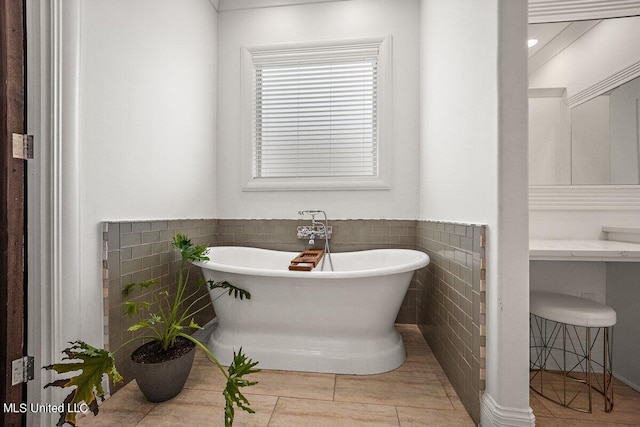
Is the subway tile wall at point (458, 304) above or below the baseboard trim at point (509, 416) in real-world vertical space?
above

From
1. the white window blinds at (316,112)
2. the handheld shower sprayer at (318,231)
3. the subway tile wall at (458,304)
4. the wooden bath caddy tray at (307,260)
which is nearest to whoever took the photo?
the subway tile wall at (458,304)

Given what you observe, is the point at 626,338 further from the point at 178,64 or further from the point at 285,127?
the point at 178,64

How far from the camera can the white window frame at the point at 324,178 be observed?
Result: 2451mm

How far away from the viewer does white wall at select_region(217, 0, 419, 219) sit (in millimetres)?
2436

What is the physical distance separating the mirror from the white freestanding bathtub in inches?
42.6

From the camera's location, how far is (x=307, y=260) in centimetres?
209

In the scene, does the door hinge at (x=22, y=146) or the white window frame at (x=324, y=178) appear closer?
the door hinge at (x=22, y=146)

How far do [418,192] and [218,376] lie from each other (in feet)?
6.41

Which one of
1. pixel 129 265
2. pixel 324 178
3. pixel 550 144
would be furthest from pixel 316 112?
pixel 129 265

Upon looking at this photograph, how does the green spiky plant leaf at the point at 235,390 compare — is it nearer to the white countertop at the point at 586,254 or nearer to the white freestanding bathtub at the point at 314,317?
the white freestanding bathtub at the point at 314,317

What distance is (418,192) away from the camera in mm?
2449

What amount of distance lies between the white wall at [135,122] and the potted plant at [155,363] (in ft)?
0.78

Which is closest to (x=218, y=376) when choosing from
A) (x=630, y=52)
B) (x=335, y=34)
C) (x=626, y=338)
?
(x=626, y=338)

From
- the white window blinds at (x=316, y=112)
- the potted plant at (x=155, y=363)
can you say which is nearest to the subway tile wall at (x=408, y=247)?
the potted plant at (x=155, y=363)
